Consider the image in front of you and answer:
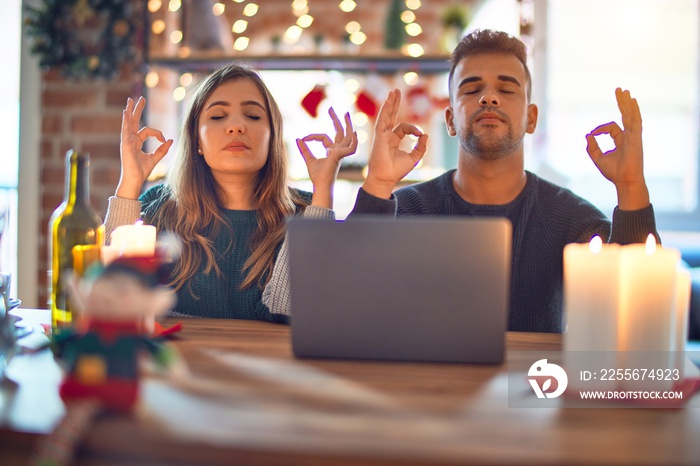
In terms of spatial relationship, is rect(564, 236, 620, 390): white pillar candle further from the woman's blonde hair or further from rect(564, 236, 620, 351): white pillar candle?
the woman's blonde hair

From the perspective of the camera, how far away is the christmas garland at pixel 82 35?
2.79 m

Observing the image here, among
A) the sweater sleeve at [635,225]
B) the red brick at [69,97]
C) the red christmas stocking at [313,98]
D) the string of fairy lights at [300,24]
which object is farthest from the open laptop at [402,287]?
the string of fairy lights at [300,24]

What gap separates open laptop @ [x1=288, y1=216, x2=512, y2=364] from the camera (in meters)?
0.86

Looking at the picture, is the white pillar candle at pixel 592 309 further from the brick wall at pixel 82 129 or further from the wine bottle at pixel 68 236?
the brick wall at pixel 82 129

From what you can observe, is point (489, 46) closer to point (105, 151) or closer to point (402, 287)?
point (402, 287)

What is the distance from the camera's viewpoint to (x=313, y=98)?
288 centimetres

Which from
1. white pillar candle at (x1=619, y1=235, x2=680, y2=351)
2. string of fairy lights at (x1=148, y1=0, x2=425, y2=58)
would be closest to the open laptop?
white pillar candle at (x1=619, y1=235, x2=680, y2=351)

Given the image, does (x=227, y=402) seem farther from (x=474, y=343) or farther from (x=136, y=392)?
(x=474, y=343)

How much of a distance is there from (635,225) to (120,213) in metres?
1.08

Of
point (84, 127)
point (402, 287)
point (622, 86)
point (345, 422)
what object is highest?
point (622, 86)

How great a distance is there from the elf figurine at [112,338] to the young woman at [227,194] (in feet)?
2.36

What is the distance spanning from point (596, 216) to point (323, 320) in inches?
40.8

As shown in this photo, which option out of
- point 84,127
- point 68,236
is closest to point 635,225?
point 68,236

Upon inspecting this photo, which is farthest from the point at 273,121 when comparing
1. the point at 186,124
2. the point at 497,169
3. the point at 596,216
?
the point at 596,216
